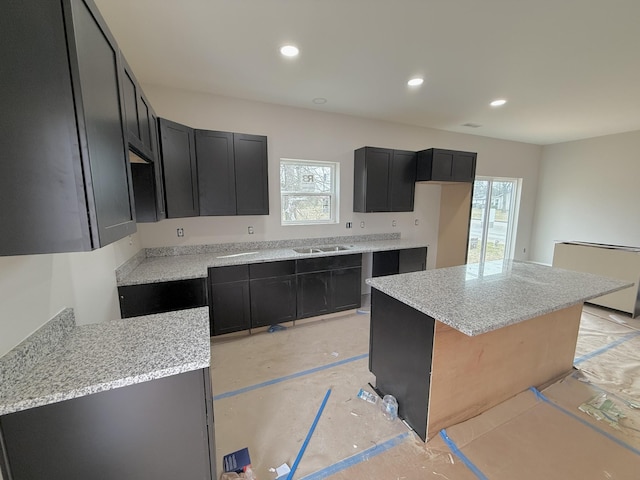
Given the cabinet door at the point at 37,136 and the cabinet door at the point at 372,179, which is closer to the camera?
the cabinet door at the point at 37,136

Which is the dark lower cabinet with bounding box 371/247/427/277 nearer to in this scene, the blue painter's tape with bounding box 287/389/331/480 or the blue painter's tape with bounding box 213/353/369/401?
the blue painter's tape with bounding box 213/353/369/401

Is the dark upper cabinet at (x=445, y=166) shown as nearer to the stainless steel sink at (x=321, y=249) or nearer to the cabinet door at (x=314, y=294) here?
the stainless steel sink at (x=321, y=249)

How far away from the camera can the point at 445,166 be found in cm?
393

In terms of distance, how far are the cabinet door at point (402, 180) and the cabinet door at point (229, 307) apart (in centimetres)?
250

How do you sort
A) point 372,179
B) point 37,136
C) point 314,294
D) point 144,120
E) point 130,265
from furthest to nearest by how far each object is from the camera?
point 372,179
point 314,294
point 130,265
point 144,120
point 37,136

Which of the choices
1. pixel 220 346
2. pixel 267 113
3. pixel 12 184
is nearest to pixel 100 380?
pixel 12 184

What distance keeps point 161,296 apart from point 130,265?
0.46 metres

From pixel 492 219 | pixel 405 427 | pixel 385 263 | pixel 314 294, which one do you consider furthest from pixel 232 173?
pixel 492 219

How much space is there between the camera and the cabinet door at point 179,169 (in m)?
2.47

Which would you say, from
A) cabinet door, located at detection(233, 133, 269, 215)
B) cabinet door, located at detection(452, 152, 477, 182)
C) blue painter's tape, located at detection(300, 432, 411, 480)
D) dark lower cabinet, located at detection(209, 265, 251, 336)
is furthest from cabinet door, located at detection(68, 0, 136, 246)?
cabinet door, located at detection(452, 152, 477, 182)

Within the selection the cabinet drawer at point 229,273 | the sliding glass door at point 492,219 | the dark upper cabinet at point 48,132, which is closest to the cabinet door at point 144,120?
the dark upper cabinet at point 48,132

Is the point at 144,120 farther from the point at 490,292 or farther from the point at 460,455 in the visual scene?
the point at 460,455

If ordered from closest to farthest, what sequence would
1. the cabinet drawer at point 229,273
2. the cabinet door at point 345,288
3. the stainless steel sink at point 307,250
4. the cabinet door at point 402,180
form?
the cabinet drawer at point 229,273, the cabinet door at point 345,288, the stainless steel sink at point 307,250, the cabinet door at point 402,180

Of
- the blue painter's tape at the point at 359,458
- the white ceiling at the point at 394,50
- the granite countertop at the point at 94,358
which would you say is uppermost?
the white ceiling at the point at 394,50
